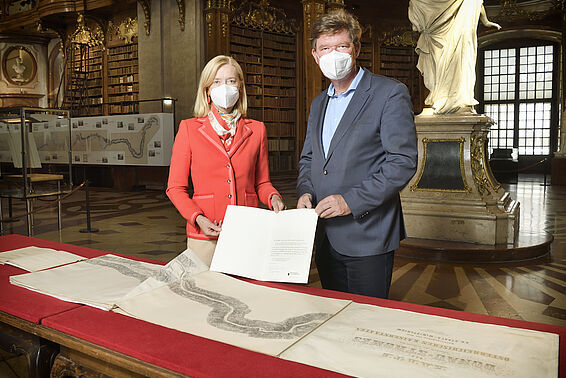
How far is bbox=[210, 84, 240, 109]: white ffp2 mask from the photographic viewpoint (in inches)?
76.9

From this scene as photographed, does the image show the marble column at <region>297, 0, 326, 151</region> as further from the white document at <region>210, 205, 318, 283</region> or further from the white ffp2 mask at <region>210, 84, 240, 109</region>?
the white document at <region>210, 205, 318, 283</region>

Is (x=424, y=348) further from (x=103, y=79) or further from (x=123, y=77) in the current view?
(x=103, y=79)

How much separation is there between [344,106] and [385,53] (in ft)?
49.5

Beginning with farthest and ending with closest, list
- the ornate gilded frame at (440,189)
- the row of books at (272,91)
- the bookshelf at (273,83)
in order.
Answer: the row of books at (272,91) → the bookshelf at (273,83) → the ornate gilded frame at (440,189)

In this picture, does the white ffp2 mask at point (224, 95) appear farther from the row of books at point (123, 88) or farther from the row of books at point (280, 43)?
the row of books at point (123, 88)

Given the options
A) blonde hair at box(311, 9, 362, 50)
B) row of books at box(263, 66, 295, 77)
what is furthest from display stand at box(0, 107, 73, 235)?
row of books at box(263, 66, 295, 77)

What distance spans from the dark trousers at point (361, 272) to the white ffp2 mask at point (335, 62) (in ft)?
2.10

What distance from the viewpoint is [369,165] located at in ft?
5.89

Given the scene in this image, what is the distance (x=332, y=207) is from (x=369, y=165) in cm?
28

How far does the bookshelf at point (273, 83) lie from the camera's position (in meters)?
13.5

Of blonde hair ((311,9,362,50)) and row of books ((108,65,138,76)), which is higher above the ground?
row of books ((108,65,138,76))

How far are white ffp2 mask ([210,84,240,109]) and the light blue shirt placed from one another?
15.1 inches

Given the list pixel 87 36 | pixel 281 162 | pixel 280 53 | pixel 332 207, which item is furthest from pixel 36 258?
pixel 87 36

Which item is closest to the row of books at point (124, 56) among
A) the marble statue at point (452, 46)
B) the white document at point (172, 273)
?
the marble statue at point (452, 46)
